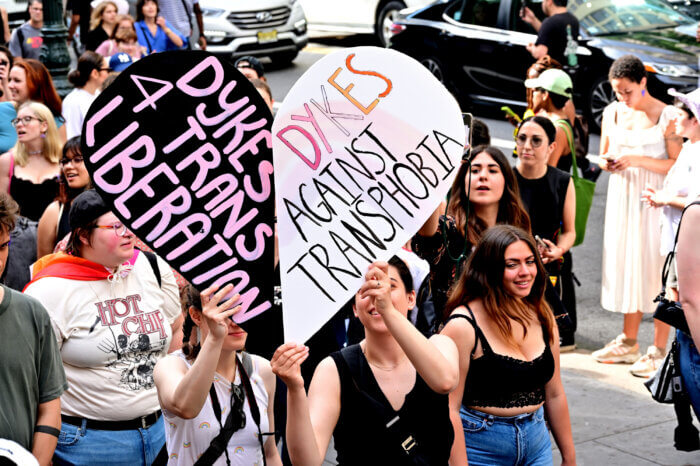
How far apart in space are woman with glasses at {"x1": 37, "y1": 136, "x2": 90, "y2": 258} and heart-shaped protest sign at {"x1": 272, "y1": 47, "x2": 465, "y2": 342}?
7.92 ft

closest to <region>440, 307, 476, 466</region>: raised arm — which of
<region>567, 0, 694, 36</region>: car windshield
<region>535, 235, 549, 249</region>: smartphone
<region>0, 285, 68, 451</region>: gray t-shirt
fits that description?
<region>0, 285, 68, 451</region>: gray t-shirt

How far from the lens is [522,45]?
1313 centimetres

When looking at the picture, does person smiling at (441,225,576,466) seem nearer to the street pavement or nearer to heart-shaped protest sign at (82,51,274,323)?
heart-shaped protest sign at (82,51,274,323)

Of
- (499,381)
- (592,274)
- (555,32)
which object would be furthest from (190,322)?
(555,32)

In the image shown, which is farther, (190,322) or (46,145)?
(46,145)

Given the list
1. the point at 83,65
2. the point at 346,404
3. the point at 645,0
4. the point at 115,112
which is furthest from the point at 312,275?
the point at 645,0

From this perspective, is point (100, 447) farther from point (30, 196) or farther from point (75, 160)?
point (30, 196)

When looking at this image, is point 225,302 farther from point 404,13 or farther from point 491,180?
point 404,13

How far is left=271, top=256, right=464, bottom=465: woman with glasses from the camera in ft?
11.1

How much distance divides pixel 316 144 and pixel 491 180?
234 centimetres

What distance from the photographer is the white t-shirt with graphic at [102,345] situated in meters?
4.13

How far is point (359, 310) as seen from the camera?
356 cm

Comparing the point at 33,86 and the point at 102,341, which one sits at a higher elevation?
the point at 102,341

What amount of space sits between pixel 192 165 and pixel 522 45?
1045cm
